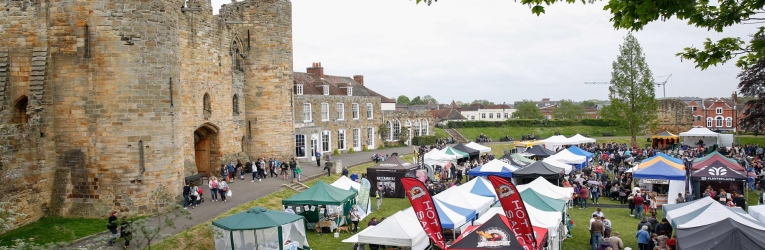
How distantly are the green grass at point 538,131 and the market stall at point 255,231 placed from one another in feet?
144

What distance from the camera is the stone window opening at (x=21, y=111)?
17.1m

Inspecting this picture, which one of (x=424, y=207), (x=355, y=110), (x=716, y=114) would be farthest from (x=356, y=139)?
(x=716, y=114)

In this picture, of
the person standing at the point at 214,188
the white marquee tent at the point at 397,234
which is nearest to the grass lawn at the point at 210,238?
the person standing at the point at 214,188

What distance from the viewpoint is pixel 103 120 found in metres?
16.5

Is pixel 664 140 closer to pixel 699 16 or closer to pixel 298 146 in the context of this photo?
pixel 298 146

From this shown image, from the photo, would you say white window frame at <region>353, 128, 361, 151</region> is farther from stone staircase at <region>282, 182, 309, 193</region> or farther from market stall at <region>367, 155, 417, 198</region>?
market stall at <region>367, 155, 417, 198</region>

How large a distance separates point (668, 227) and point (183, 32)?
17932 mm

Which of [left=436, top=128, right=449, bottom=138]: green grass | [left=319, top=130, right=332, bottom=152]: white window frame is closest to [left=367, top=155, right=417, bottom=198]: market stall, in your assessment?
[left=319, top=130, right=332, bottom=152]: white window frame

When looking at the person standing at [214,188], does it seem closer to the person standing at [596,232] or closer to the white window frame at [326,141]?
the person standing at [596,232]

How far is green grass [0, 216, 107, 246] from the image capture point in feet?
46.7

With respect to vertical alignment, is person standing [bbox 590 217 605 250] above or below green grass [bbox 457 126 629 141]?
below

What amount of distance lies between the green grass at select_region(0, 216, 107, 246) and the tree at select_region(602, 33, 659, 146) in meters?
41.6

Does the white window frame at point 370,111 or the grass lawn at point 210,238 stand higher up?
the white window frame at point 370,111

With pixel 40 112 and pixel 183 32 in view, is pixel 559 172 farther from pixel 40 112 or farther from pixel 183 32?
pixel 40 112
